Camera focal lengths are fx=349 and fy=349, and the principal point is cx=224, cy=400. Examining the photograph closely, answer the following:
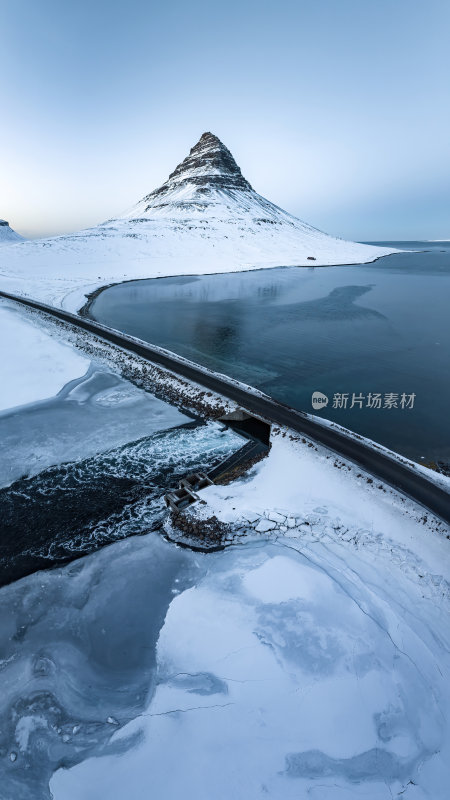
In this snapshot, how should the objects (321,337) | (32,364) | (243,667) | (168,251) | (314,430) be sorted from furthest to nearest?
(168,251) → (321,337) → (32,364) → (314,430) → (243,667)

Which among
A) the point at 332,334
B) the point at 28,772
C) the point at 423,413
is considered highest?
the point at 332,334

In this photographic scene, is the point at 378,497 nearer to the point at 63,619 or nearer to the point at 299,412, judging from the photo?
the point at 299,412

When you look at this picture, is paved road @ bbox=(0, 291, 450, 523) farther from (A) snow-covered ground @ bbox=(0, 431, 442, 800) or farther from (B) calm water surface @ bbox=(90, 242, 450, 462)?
(B) calm water surface @ bbox=(90, 242, 450, 462)

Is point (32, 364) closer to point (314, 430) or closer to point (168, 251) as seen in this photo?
point (314, 430)

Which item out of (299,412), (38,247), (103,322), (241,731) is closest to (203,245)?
(38,247)

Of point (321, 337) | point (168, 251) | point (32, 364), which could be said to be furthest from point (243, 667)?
point (168, 251)

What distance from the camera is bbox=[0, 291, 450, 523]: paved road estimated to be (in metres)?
12.1

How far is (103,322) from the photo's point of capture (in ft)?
123

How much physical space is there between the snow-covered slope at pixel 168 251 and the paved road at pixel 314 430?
24128 millimetres

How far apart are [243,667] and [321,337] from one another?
29447 mm

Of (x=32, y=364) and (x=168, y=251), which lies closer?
(x=32, y=364)

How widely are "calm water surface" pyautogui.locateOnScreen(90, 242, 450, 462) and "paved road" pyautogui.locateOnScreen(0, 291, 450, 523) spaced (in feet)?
7.63

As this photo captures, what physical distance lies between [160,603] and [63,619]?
7.57ft

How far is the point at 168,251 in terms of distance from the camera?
84.2 metres
